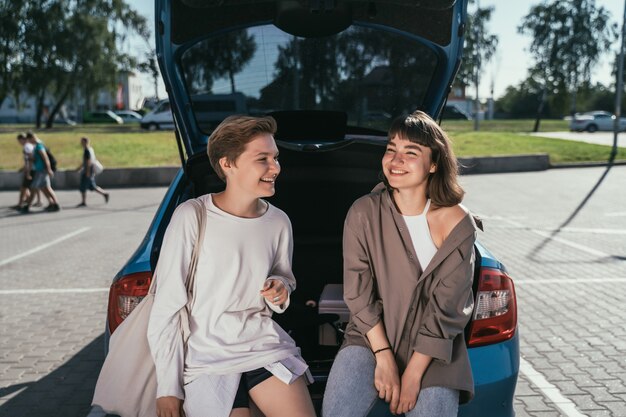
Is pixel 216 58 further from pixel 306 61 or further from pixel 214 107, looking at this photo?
pixel 306 61

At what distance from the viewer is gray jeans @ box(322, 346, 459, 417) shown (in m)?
2.50

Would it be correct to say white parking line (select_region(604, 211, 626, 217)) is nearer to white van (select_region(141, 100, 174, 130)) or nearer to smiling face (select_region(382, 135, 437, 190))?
smiling face (select_region(382, 135, 437, 190))

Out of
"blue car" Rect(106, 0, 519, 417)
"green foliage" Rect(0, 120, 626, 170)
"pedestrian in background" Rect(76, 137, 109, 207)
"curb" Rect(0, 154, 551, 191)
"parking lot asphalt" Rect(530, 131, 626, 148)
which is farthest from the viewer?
"parking lot asphalt" Rect(530, 131, 626, 148)

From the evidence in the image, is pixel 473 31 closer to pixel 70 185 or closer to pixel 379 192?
pixel 70 185

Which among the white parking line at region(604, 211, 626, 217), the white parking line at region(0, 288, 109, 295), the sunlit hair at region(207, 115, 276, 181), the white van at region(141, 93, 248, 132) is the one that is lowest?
the white parking line at region(0, 288, 109, 295)

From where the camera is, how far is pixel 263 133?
2658mm

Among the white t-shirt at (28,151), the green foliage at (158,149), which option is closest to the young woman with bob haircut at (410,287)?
the white t-shirt at (28,151)

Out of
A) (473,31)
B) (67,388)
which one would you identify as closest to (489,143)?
(67,388)

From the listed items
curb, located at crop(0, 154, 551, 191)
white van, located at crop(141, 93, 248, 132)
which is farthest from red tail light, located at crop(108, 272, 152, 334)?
curb, located at crop(0, 154, 551, 191)

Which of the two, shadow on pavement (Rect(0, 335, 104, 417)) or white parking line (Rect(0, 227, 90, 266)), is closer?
shadow on pavement (Rect(0, 335, 104, 417))

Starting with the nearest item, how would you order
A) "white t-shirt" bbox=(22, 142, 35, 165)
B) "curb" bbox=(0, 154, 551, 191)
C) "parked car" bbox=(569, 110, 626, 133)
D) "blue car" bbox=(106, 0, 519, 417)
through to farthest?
"blue car" bbox=(106, 0, 519, 417)
"white t-shirt" bbox=(22, 142, 35, 165)
"curb" bbox=(0, 154, 551, 191)
"parked car" bbox=(569, 110, 626, 133)

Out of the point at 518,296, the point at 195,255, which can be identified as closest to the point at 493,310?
the point at 195,255

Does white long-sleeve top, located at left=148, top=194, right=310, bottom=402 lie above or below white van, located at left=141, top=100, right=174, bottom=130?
below

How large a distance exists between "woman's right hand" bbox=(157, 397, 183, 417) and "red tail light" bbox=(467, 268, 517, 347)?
1.23 meters
